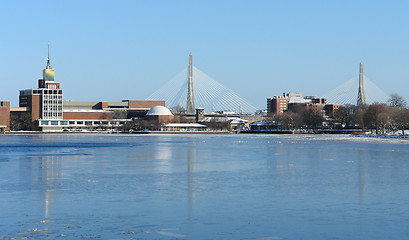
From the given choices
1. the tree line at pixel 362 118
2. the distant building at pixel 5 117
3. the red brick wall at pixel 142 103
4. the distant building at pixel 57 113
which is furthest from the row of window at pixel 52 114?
the tree line at pixel 362 118

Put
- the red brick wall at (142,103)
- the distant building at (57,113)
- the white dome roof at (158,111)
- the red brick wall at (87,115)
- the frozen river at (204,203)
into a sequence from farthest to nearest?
the red brick wall at (142,103) → the white dome roof at (158,111) → the red brick wall at (87,115) → the distant building at (57,113) → the frozen river at (204,203)

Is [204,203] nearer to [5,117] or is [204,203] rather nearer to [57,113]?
[5,117]

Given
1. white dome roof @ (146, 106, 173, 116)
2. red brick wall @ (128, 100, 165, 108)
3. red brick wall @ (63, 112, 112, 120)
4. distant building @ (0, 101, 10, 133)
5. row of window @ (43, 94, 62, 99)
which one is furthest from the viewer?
red brick wall @ (128, 100, 165, 108)

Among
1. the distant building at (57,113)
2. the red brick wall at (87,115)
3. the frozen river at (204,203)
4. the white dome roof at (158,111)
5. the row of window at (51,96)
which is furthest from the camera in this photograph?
the white dome roof at (158,111)

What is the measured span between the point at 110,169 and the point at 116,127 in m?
126

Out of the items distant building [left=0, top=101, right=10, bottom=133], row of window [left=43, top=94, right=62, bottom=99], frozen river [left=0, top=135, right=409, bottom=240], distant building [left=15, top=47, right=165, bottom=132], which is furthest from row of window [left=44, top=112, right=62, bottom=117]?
frozen river [left=0, top=135, right=409, bottom=240]

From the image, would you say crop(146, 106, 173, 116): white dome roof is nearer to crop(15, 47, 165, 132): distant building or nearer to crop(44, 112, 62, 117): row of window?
crop(15, 47, 165, 132): distant building

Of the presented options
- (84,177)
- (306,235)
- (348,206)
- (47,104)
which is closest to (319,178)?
(348,206)

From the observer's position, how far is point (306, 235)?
1220 centimetres

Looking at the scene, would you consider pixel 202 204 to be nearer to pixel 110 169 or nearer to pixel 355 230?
pixel 355 230

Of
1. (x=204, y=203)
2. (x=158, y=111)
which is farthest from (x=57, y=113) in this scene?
(x=204, y=203)

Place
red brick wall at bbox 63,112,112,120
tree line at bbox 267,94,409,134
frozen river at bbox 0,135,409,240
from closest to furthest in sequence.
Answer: frozen river at bbox 0,135,409,240, tree line at bbox 267,94,409,134, red brick wall at bbox 63,112,112,120

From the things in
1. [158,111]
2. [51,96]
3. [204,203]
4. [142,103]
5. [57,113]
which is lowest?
[204,203]

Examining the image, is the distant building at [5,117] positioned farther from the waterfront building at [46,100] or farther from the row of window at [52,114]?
the row of window at [52,114]
